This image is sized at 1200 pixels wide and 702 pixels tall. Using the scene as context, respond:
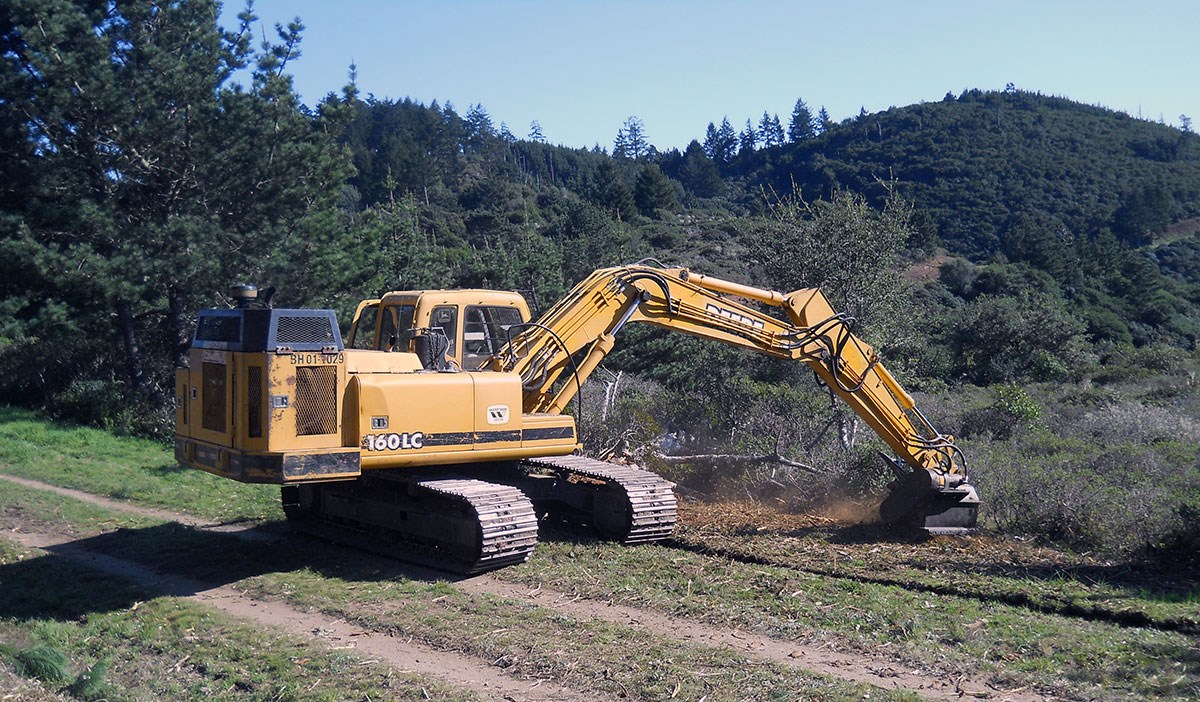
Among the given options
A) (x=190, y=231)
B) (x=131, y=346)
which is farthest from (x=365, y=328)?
(x=131, y=346)

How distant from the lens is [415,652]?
7.95 meters

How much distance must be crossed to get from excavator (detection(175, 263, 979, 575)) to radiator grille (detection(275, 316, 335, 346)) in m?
0.01

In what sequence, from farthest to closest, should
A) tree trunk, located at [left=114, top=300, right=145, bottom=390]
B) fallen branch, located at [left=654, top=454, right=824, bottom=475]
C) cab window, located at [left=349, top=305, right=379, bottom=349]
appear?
tree trunk, located at [left=114, top=300, right=145, bottom=390] → fallen branch, located at [left=654, top=454, right=824, bottom=475] → cab window, located at [left=349, top=305, right=379, bottom=349]

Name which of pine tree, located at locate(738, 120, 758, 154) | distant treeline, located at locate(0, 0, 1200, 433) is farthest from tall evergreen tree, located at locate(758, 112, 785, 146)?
distant treeline, located at locate(0, 0, 1200, 433)

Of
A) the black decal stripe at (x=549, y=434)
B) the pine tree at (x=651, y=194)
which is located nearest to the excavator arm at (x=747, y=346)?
the black decal stripe at (x=549, y=434)

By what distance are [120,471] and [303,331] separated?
9316 millimetres

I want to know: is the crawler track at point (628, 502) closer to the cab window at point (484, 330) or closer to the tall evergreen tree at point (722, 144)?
the cab window at point (484, 330)

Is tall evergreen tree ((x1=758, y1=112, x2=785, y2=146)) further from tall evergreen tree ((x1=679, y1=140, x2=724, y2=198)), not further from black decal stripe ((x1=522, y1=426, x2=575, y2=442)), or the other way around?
black decal stripe ((x1=522, y1=426, x2=575, y2=442))

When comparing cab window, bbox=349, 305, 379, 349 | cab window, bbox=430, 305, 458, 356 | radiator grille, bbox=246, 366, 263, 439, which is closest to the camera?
radiator grille, bbox=246, 366, 263, 439

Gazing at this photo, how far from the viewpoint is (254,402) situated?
9375mm

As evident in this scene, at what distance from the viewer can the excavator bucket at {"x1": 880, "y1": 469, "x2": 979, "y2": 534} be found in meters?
11.4

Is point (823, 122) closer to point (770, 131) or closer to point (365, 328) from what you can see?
point (770, 131)

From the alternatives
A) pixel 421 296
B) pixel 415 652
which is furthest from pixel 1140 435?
pixel 415 652

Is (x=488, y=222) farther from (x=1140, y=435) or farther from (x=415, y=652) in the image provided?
(x=415, y=652)
